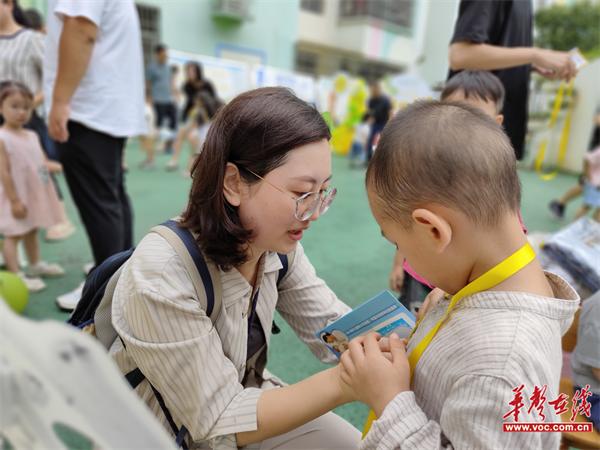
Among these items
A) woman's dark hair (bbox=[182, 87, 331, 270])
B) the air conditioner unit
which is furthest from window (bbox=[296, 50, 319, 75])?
woman's dark hair (bbox=[182, 87, 331, 270])

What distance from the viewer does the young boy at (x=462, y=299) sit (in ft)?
2.37

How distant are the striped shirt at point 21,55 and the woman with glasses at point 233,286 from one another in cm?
244

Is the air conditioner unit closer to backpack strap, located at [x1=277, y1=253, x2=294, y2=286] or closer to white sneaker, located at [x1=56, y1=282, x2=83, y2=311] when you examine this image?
white sneaker, located at [x1=56, y1=282, x2=83, y2=311]

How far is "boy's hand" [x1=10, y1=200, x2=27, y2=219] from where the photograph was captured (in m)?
2.60

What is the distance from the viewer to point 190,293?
95 centimetres

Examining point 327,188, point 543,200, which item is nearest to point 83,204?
point 327,188

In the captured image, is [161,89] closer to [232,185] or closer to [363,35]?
[232,185]

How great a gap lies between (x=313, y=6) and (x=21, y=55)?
49.2 feet

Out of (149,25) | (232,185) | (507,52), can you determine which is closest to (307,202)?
(232,185)

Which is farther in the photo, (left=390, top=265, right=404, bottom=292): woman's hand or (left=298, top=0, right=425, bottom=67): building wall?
(left=298, top=0, right=425, bottom=67): building wall

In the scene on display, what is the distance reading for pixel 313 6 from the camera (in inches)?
639

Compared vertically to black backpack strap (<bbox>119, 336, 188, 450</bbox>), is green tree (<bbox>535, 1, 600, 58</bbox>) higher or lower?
higher

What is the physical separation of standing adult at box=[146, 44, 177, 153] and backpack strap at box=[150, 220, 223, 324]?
23.3 ft

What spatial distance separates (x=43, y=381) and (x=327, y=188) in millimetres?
792
